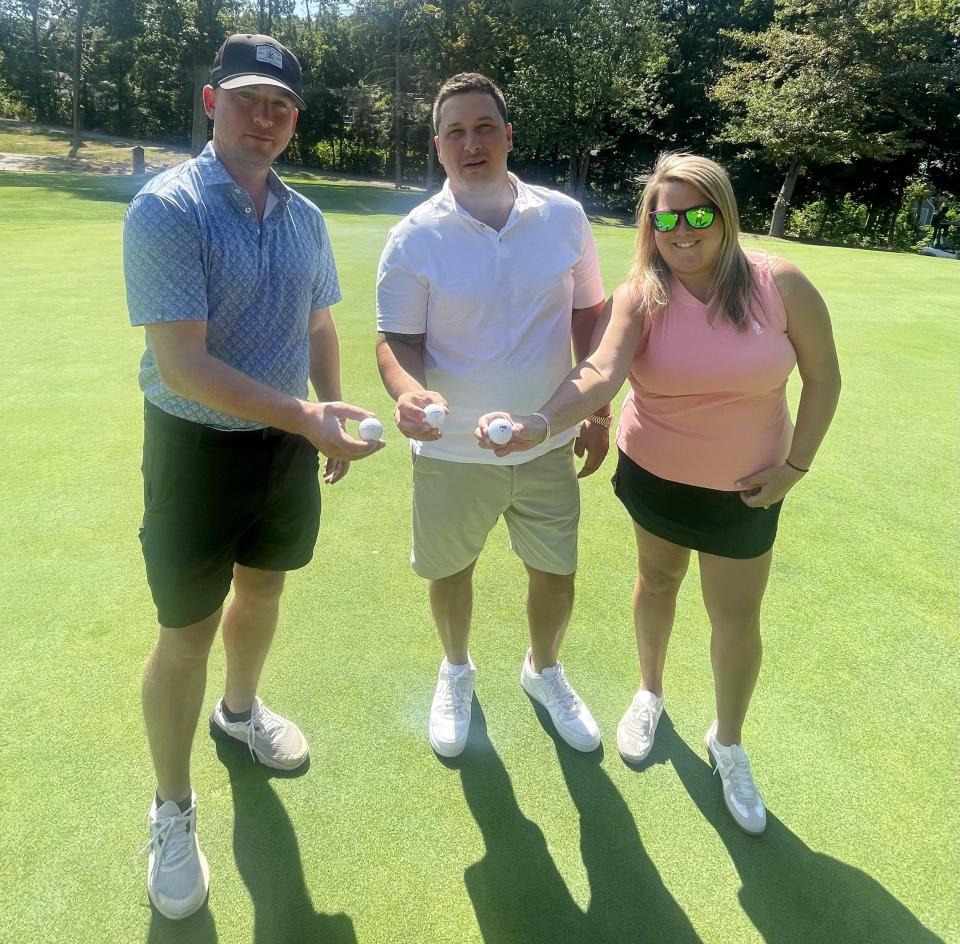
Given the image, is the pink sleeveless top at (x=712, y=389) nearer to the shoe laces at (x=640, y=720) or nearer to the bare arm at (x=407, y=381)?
the bare arm at (x=407, y=381)

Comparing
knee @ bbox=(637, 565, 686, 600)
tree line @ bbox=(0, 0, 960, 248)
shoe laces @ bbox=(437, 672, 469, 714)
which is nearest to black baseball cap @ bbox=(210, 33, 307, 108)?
knee @ bbox=(637, 565, 686, 600)

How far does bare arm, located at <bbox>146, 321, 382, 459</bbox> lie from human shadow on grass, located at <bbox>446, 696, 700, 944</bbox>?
46.4 inches

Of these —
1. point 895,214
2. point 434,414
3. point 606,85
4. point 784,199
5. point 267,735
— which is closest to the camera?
point 434,414

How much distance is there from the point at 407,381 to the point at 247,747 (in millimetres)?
1309

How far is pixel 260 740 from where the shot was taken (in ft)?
7.47

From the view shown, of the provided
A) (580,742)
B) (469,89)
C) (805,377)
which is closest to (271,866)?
(580,742)

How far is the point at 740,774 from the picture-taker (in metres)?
2.18

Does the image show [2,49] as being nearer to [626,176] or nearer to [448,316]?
[626,176]

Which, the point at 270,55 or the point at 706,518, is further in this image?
the point at 706,518

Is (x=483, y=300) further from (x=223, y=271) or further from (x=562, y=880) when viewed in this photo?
(x=562, y=880)

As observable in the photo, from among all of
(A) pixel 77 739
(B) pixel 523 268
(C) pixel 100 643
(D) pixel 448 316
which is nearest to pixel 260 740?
(A) pixel 77 739

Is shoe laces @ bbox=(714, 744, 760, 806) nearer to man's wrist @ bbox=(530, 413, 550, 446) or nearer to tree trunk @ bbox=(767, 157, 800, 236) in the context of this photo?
man's wrist @ bbox=(530, 413, 550, 446)

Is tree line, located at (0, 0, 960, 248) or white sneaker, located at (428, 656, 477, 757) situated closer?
white sneaker, located at (428, 656, 477, 757)

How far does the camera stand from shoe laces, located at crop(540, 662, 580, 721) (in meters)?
2.43
